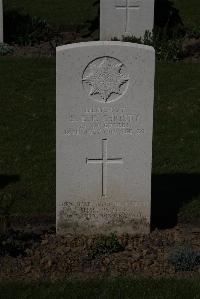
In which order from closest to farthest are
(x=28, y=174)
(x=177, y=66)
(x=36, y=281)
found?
(x=36, y=281) < (x=28, y=174) < (x=177, y=66)

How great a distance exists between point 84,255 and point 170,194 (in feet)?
5.72

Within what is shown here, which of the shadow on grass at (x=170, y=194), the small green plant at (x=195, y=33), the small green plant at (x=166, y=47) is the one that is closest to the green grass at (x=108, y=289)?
the shadow on grass at (x=170, y=194)

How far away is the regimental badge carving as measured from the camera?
22.9ft

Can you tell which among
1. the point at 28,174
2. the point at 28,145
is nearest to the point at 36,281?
the point at 28,174

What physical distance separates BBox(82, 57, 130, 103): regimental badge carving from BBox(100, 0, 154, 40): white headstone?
811cm

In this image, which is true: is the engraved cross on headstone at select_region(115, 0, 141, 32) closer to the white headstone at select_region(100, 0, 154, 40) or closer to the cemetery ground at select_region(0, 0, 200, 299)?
the white headstone at select_region(100, 0, 154, 40)

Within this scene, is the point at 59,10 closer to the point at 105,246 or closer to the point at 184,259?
the point at 105,246

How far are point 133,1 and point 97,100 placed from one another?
8.24 meters

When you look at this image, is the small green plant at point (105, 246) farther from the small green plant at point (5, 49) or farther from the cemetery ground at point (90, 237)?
the small green plant at point (5, 49)

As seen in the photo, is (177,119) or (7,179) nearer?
(7,179)

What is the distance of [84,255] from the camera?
6961 millimetres

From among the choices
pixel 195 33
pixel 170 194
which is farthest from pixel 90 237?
pixel 195 33

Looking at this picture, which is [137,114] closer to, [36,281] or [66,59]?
[66,59]

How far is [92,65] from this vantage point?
6.96 meters
